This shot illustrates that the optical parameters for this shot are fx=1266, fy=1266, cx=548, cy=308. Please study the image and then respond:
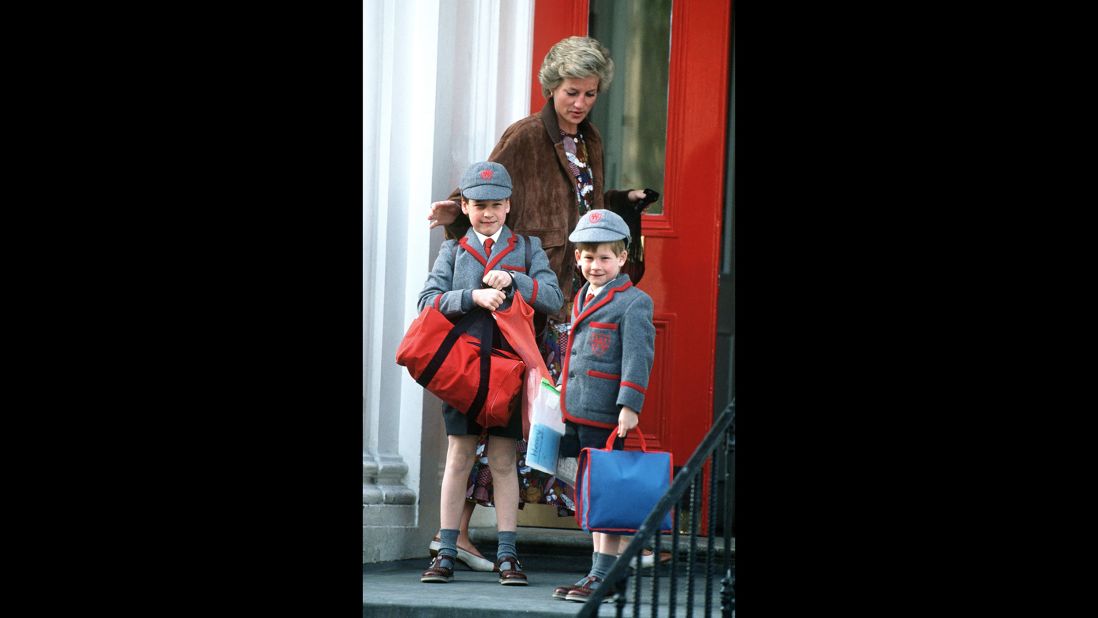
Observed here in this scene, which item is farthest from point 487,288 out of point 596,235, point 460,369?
point 596,235

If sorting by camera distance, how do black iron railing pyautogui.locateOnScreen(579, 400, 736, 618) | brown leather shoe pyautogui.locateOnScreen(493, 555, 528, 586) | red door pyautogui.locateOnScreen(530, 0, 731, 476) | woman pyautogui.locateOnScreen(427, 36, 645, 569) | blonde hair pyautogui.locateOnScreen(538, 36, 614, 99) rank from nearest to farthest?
black iron railing pyautogui.locateOnScreen(579, 400, 736, 618)
brown leather shoe pyautogui.locateOnScreen(493, 555, 528, 586)
blonde hair pyautogui.locateOnScreen(538, 36, 614, 99)
woman pyautogui.locateOnScreen(427, 36, 645, 569)
red door pyautogui.locateOnScreen(530, 0, 731, 476)

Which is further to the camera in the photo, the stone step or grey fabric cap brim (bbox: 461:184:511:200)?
grey fabric cap brim (bbox: 461:184:511:200)

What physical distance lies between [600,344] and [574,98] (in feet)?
2.76

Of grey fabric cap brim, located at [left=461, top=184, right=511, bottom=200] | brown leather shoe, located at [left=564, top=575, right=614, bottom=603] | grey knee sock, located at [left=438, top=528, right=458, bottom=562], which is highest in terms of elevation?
grey fabric cap brim, located at [left=461, top=184, right=511, bottom=200]

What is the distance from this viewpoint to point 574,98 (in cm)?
382

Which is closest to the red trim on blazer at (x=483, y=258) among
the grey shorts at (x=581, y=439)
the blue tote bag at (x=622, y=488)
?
the grey shorts at (x=581, y=439)

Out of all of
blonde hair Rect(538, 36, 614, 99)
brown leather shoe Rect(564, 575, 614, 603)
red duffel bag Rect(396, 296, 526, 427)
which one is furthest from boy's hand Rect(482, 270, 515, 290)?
brown leather shoe Rect(564, 575, 614, 603)

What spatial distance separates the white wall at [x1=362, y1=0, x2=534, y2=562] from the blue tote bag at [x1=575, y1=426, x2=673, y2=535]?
3.09 ft

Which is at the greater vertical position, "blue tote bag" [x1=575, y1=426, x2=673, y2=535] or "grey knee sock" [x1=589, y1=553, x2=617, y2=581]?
"blue tote bag" [x1=575, y1=426, x2=673, y2=535]

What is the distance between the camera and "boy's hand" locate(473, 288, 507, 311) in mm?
3514

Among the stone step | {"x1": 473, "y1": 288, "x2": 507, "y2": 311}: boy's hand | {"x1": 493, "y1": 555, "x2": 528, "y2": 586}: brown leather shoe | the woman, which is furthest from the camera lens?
the woman

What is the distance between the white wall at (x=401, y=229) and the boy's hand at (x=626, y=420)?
0.97 meters

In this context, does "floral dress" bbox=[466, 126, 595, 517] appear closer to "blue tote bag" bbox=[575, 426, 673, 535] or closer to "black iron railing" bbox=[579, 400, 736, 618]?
"blue tote bag" bbox=[575, 426, 673, 535]
